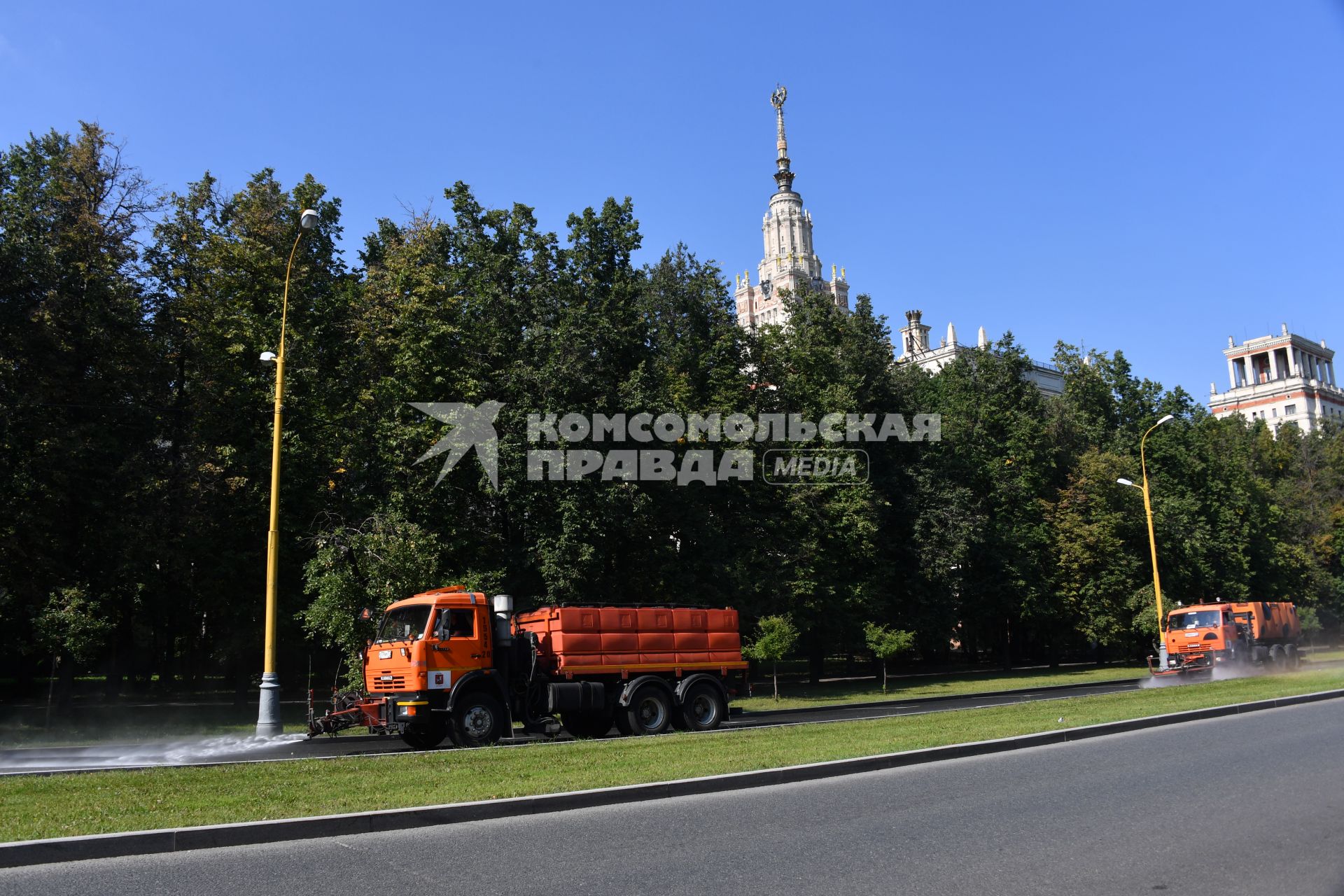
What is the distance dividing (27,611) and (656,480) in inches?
794

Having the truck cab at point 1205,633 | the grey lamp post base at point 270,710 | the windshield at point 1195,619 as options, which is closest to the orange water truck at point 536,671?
the grey lamp post base at point 270,710

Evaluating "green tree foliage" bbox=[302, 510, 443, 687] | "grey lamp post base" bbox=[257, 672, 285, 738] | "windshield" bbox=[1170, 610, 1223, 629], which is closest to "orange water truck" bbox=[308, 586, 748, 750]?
"grey lamp post base" bbox=[257, 672, 285, 738]

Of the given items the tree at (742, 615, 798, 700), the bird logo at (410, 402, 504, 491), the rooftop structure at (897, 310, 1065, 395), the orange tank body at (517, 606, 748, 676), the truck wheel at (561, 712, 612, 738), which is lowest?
the truck wheel at (561, 712, 612, 738)

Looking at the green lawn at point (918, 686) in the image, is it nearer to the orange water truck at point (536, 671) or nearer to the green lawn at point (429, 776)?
the orange water truck at point (536, 671)

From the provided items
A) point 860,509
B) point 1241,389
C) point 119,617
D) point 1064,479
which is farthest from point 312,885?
point 1241,389

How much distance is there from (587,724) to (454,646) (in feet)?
12.2

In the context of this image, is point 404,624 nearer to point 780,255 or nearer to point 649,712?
point 649,712

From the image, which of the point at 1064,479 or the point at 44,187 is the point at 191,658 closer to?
the point at 44,187

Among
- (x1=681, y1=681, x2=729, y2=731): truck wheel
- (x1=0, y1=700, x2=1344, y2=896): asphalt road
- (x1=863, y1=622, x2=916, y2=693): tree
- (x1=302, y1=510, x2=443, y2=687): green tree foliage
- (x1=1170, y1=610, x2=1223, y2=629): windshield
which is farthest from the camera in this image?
(x1=863, y1=622, x2=916, y2=693): tree

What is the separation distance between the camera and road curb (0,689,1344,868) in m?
7.68

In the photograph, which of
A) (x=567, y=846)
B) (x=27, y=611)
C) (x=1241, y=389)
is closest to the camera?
(x=567, y=846)

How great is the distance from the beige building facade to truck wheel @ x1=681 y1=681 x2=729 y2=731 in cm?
15245

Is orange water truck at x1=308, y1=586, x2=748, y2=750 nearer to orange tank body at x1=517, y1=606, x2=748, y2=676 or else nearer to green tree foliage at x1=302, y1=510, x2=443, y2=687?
orange tank body at x1=517, y1=606, x2=748, y2=676

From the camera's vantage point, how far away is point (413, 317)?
32469mm
